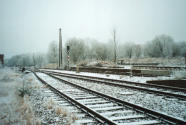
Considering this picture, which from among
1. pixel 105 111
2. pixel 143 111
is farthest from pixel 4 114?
pixel 143 111

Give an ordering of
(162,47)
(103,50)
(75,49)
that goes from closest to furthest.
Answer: (75,49)
(103,50)
(162,47)

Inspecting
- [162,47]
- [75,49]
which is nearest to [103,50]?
[75,49]

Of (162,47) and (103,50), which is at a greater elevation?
(162,47)

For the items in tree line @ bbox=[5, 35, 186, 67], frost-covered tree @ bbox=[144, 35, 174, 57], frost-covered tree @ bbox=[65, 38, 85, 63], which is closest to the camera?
frost-covered tree @ bbox=[65, 38, 85, 63]

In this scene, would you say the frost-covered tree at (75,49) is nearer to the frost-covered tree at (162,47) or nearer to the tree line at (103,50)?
the tree line at (103,50)

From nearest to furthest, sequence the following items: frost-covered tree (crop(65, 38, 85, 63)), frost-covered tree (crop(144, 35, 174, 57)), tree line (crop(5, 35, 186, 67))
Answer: frost-covered tree (crop(65, 38, 85, 63)) → tree line (crop(5, 35, 186, 67)) → frost-covered tree (crop(144, 35, 174, 57))

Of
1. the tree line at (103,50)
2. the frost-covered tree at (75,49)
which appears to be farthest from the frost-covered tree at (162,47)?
the frost-covered tree at (75,49)

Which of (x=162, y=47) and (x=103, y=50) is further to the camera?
(x=162, y=47)

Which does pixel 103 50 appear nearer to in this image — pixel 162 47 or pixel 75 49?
pixel 75 49

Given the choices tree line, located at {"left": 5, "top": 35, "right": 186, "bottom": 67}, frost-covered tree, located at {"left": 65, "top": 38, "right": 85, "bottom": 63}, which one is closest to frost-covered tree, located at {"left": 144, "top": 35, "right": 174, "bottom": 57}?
tree line, located at {"left": 5, "top": 35, "right": 186, "bottom": 67}

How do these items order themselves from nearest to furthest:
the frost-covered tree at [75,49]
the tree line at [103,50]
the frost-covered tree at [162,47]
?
the frost-covered tree at [75,49] < the tree line at [103,50] < the frost-covered tree at [162,47]

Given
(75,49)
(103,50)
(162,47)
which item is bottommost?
(75,49)

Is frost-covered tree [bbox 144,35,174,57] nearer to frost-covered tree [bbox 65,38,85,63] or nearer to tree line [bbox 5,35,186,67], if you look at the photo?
tree line [bbox 5,35,186,67]

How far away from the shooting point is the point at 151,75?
17.8 m
